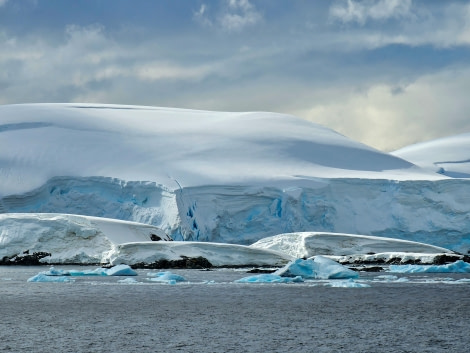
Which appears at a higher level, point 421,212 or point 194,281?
point 421,212

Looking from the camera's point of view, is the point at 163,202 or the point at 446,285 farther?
the point at 163,202

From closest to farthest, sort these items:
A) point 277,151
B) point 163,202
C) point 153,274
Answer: point 153,274 < point 163,202 < point 277,151

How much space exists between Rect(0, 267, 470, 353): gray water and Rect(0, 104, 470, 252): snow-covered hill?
20.8 meters

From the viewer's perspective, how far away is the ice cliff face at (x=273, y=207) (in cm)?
5031

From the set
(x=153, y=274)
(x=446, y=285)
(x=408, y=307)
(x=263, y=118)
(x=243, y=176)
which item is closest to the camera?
(x=408, y=307)

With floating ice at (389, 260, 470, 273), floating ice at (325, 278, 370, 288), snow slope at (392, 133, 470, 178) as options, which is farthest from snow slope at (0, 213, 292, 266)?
snow slope at (392, 133, 470, 178)

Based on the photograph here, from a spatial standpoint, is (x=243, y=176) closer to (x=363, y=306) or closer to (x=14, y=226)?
(x=14, y=226)

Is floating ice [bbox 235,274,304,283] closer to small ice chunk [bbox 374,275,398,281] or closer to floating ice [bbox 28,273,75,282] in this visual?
small ice chunk [bbox 374,275,398,281]

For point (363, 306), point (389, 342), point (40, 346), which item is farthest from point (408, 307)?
point (40, 346)

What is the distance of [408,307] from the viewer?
858 inches

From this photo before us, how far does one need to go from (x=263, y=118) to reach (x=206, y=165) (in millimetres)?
15552

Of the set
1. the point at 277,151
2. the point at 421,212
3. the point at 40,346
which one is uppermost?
the point at 277,151

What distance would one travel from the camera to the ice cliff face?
165ft

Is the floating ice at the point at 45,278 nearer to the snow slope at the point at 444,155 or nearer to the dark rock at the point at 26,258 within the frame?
the dark rock at the point at 26,258
